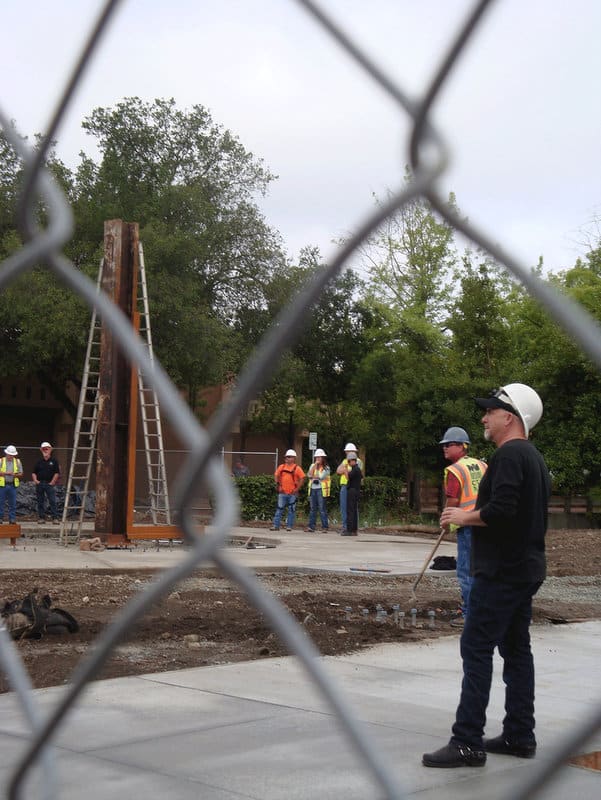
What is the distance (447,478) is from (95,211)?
89.4ft

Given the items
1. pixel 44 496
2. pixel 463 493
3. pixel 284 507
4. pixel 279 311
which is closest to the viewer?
pixel 463 493

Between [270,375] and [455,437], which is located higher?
[455,437]

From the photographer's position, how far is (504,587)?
4.58 metres

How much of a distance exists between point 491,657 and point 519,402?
1.12 meters

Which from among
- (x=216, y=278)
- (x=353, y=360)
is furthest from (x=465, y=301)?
(x=353, y=360)

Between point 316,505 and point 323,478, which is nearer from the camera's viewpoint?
point 323,478

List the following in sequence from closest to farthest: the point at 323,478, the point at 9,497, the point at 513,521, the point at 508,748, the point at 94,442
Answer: the point at 513,521, the point at 508,748, the point at 94,442, the point at 9,497, the point at 323,478

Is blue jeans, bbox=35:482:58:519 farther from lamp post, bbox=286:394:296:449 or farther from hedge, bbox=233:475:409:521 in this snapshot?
lamp post, bbox=286:394:296:449

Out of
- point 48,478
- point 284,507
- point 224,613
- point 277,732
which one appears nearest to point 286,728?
point 277,732

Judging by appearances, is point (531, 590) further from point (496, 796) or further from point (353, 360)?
point (353, 360)

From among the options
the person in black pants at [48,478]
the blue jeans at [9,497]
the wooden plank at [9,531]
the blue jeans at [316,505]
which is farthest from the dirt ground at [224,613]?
the person in black pants at [48,478]

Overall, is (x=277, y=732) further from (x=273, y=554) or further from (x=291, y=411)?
(x=291, y=411)

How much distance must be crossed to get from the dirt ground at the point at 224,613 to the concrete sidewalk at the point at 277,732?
1.74ft

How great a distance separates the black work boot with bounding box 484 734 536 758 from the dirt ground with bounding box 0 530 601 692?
2.48 m
